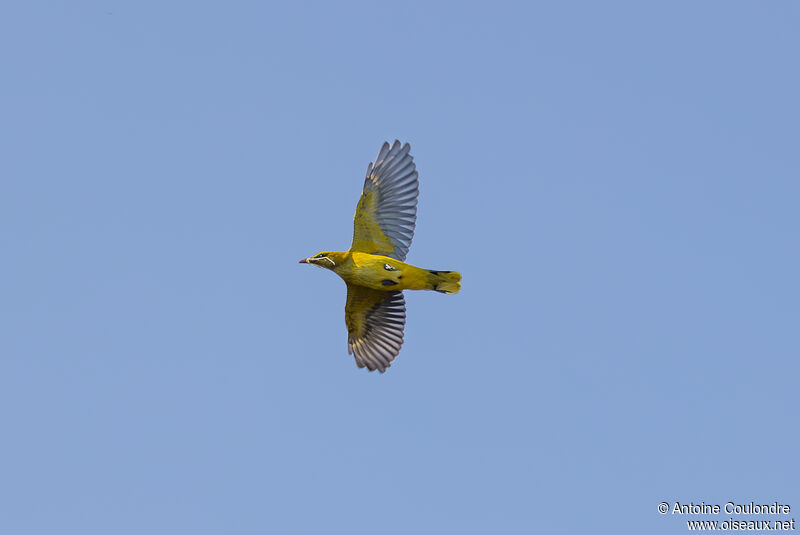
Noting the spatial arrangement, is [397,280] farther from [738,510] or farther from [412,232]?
[738,510]

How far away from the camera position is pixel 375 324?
19609 millimetres

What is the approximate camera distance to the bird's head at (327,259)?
722 inches

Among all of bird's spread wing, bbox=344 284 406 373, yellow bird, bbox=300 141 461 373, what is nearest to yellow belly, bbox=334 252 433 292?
yellow bird, bbox=300 141 461 373

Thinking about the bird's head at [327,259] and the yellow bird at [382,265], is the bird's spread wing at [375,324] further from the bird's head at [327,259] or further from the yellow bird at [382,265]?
the bird's head at [327,259]

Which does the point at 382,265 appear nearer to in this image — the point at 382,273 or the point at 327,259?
the point at 382,273

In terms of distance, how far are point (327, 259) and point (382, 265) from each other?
3.76ft

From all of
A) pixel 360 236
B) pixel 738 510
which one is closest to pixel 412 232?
pixel 360 236

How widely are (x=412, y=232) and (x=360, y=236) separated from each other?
1.00 meters

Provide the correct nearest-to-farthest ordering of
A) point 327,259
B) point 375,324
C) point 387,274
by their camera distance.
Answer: point 387,274, point 327,259, point 375,324

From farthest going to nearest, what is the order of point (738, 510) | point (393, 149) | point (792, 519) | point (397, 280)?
point (393, 149), point (397, 280), point (738, 510), point (792, 519)

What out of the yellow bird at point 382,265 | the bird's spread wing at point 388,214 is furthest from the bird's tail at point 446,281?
the bird's spread wing at point 388,214

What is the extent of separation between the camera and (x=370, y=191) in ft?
62.1

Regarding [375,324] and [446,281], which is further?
[375,324]

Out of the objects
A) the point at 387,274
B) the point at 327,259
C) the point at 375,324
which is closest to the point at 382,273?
the point at 387,274
